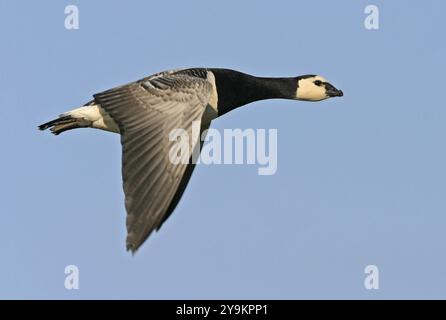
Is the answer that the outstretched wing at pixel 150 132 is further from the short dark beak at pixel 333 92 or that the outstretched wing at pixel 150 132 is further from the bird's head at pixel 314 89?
the short dark beak at pixel 333 92

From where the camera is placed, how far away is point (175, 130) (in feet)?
33.1

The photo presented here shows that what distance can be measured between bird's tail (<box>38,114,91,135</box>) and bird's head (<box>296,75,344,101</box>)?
131 inches

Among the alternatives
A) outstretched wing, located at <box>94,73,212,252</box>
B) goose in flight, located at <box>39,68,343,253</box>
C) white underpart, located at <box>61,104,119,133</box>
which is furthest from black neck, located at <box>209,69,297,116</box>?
white underpart, located at <box>61,104,119,133</box>

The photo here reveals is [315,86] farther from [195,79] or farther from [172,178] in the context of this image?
[172,178]

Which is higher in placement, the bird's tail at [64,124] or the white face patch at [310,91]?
the white face patch at [310,91]

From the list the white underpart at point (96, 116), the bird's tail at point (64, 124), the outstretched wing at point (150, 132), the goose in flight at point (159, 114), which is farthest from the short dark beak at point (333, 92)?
the bird's tail at point (64, 124)

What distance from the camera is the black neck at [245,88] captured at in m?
12.8

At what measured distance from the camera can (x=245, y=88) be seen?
13266mm

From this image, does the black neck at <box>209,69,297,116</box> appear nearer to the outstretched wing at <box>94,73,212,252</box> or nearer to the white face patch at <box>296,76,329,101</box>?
the white face patch at <box>296,76,329,101</box>

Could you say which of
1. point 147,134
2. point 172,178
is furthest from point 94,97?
point 172,178

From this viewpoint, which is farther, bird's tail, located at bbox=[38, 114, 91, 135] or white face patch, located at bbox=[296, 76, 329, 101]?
white face patch, located at bbox=[296, 76, 329, 101]

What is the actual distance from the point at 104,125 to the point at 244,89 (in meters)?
2.06

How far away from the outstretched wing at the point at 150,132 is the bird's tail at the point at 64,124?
939 mm

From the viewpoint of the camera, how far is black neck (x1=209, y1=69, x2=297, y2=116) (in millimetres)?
12820
